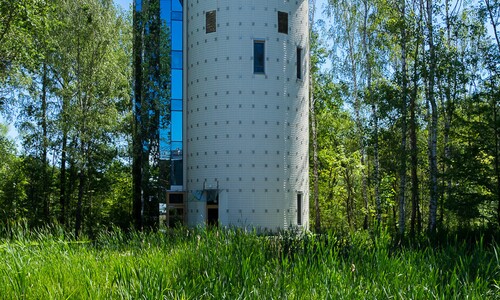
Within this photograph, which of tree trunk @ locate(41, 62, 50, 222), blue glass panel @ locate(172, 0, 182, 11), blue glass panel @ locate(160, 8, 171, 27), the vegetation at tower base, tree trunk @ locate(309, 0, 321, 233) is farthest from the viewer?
tree trunk @ locate(309, 0, 321, 233)

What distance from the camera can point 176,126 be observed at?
25.9m

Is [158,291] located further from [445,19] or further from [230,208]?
[445,19]

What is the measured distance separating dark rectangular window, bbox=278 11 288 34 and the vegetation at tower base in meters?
4.92

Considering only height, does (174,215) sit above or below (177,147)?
below

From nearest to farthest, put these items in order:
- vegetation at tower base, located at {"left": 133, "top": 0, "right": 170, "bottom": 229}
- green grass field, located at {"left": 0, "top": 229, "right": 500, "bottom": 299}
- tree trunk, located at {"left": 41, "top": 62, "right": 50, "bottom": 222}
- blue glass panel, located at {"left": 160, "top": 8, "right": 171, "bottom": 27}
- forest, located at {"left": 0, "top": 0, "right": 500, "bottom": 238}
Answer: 1. green grass field, located at {"left": 0, "top": 229, "right": 500, "bottom": 299}
2. forest, located at {"left": 0, "top": 0, "right": 500, "bottom": 238}
3. vegetation at tower base, located at {"left": 133, "top": 0, "right": 170, "bottom": 229}
4. blue glass panel, located at {"left": 160, "top": 8, "right": 171, "bottom": 27}
5. tree trunk, located at {"left": 41, "top": 62, "right": 50, "bottom": 222}

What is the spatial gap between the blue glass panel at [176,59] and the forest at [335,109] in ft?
10.3

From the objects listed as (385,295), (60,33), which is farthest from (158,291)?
(60,33)

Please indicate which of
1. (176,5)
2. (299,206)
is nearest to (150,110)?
(176,5)

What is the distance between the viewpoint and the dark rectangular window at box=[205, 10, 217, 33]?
24.7 meters

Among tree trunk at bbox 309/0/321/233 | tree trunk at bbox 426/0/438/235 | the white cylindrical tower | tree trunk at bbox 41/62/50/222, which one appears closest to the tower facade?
the white cylindrical tower

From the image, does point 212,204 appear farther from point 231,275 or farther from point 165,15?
point 231,275

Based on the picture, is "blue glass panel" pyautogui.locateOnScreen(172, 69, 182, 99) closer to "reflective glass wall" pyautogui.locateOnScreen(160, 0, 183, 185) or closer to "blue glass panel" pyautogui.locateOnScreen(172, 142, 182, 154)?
"reflective glass wall" pyautogui.locateOnScreen(160, 0, 183, 185)

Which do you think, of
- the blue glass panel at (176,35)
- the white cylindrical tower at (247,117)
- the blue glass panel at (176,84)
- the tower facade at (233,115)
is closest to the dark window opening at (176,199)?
the tower facade at (233,115)

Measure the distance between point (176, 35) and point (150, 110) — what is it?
3.43 m
